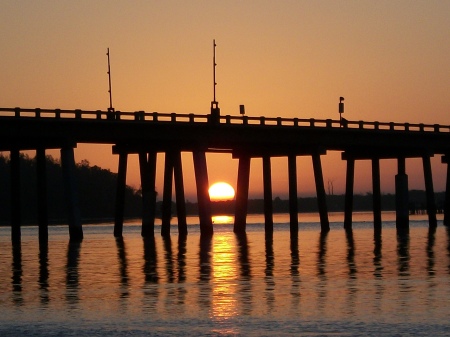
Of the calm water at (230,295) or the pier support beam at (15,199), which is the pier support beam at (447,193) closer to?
the pier support beam at (15,199)

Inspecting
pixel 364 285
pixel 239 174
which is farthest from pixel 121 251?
pixel 239 174

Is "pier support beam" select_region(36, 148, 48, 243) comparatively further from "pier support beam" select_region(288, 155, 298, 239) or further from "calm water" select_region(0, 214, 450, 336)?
"calm water" select_region(0, 214, 450, 336)

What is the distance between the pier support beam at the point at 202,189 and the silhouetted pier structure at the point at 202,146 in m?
0.08

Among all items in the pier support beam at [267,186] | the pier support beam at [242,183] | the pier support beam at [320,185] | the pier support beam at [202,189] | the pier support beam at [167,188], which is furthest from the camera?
the pier support beam at [267,186]

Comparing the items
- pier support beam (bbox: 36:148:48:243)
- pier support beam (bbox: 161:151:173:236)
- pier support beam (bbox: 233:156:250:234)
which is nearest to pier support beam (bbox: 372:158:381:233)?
pier support beam (bbox: 233:156:250:234)

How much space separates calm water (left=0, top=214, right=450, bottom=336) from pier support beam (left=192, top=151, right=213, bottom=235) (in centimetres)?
3511

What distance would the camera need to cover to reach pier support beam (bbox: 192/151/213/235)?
90.6m

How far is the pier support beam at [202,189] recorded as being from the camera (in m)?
90.6

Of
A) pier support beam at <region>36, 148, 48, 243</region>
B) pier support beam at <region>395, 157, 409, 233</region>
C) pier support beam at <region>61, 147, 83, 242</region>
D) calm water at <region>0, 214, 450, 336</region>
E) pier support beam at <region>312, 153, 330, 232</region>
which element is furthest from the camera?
pier support beam at <region>395, 157, 409, 233</region>

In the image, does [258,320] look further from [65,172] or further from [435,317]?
[65,172]

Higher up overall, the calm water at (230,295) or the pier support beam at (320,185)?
the pier support beam at (320,185)

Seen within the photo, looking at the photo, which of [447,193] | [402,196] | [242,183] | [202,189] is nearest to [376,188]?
[402,196]

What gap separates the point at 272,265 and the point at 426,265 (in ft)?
20.5

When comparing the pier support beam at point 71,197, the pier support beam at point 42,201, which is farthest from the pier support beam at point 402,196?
the pier support beam at point 42,201
